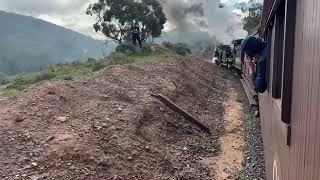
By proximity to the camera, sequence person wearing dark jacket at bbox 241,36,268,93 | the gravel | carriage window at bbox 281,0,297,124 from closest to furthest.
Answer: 1. carriage window at bbox 281,0,297,124
2. person wearing dark jacket at bbox 241,36,268,93
3. the gravel

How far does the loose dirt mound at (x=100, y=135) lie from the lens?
9.30 metres

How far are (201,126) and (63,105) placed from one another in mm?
4935

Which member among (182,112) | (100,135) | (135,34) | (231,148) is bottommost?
(231,148)

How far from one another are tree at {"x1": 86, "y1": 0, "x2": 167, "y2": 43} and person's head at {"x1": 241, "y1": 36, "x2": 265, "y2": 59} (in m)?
29.8

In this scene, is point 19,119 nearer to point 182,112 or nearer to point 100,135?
point 100,135

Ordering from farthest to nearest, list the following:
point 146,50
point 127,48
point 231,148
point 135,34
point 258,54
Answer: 1. point 146,50
2. point 127,48
3. point 135,34
4. point 231,148
5. point 258,54

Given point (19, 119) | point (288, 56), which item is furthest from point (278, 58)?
point (19, 119)

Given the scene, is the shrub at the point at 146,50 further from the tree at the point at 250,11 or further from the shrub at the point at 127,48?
the tree at the point at 250,11

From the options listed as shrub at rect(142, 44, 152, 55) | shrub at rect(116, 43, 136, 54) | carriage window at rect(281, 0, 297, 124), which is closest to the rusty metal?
carriage window at rect(281, 0, 297, 124)

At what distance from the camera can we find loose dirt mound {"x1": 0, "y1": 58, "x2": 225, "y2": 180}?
9.30 m

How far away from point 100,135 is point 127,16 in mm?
28297

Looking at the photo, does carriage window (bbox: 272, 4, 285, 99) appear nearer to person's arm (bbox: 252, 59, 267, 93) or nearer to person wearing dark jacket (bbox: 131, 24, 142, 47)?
person's arm (bbox: 252, 59, 267, 93)

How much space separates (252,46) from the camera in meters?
8.95

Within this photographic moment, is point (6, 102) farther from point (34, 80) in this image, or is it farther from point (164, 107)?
point (34, 80)
